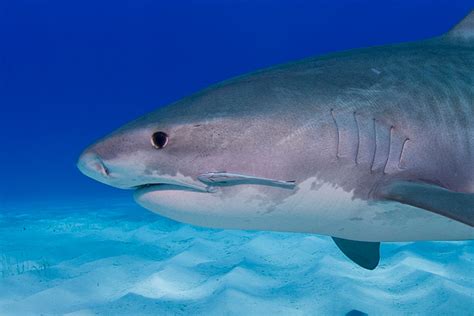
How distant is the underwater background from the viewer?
3795 millimetres

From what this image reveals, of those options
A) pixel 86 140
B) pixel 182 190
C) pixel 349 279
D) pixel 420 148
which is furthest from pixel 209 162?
pixel 86 140

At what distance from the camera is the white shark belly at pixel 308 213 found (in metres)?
2.10

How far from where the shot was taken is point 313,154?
7.28 feet

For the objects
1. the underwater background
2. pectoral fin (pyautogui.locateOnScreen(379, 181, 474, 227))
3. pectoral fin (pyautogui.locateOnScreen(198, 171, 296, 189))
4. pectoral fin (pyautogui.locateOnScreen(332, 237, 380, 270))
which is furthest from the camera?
the underwater background

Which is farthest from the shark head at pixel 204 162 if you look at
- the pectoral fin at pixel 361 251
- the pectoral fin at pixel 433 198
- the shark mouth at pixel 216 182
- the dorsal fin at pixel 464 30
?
the dorsal fin at pixel 464 30

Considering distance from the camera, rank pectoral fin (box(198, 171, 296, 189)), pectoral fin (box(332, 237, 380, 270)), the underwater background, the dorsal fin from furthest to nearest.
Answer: the underwater background < pectoral fin (box(332, 237, 380, 270)) < the dorsal fin < pectoral fin (box(198, 171, 296, 189))

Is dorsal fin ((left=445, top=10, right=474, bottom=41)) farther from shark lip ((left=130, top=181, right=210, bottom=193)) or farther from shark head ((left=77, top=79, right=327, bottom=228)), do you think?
shark lip ((left=130, top=181, right=210, bottom=193))

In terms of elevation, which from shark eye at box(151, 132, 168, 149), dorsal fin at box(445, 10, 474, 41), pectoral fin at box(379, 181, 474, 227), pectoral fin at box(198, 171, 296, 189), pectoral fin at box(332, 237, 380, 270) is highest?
dorsal fin at box(445, 10, 474, 41)

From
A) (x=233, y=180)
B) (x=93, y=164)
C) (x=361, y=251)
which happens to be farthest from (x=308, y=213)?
(x=361, y=251)

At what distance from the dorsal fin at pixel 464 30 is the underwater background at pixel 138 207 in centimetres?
205

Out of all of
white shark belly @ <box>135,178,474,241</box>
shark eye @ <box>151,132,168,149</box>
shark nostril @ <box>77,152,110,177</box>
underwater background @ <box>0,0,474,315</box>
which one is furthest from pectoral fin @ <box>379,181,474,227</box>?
underwater background @ <box>0,0,474,315</box>

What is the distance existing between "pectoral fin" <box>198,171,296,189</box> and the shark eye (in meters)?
0.25

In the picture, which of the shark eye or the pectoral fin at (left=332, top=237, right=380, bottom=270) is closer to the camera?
the shark eye

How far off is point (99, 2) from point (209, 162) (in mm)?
74333
